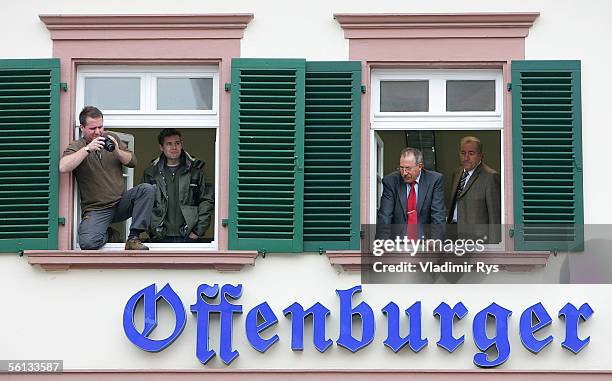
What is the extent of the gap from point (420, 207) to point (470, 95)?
1.01 metres

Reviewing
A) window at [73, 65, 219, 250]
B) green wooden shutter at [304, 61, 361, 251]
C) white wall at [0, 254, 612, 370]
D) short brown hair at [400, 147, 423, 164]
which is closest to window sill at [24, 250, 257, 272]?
white wall at [0, 254, 612, 370]

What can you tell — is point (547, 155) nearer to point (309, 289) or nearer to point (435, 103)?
point (435, 103)

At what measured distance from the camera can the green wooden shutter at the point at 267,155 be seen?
60.9 ft

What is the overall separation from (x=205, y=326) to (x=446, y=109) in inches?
103

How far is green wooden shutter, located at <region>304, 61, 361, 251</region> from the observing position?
61.0ft

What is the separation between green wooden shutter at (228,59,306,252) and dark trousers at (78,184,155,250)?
0.66 meters

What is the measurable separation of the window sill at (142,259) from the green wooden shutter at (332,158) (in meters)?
0.60

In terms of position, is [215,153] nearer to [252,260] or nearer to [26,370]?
[252,260]

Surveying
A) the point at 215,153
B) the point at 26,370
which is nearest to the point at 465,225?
the point at 215,153

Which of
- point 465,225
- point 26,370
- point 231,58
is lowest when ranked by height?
point 26,370

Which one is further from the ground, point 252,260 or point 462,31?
point 462,31

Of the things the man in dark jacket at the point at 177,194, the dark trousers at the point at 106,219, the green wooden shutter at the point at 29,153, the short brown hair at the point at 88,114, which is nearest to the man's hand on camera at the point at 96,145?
the short brown hair at the point at 88,114

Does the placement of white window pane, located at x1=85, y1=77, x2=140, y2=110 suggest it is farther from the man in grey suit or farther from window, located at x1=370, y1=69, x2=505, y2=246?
the man in grey suit

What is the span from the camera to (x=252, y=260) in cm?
1847
